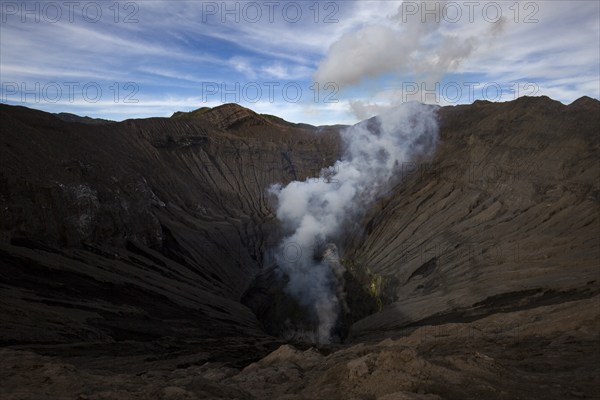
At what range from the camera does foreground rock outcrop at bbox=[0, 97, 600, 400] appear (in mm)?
12070

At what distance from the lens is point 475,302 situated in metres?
29.6

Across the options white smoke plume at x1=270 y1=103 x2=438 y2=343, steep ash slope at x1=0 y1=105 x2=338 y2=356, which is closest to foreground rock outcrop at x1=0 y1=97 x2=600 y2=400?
steep ash slope at x1=0 y1=105 x2=338 y2=356

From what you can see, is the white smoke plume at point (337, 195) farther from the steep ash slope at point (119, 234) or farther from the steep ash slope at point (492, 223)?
the steep ash slope at point (119, 234)

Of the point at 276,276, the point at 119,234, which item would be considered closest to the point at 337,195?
the point at 276,276

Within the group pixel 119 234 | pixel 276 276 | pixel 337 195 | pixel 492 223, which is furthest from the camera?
pixel 337 195

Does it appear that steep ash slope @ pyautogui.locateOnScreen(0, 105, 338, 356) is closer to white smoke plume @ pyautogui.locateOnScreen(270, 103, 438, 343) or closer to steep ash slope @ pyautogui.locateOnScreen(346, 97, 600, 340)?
white smoke plume @ pyautogui.locateOnScreen(270, 103, 438, 343)

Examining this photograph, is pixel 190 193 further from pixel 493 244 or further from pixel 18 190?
pixel 493 244

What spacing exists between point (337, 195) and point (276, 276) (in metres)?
15.8

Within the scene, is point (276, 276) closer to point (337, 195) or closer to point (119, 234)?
point (337, 195)

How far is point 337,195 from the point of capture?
60.4 meters

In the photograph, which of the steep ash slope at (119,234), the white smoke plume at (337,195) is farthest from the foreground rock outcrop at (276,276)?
Answer: the white smoke plume at (337,195)

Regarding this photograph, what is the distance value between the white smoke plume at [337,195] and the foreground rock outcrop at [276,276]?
179 centimetres

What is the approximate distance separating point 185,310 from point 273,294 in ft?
43.0

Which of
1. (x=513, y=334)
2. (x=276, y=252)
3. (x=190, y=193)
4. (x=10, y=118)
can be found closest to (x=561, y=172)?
(x=513, y=334)
